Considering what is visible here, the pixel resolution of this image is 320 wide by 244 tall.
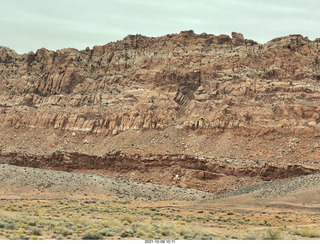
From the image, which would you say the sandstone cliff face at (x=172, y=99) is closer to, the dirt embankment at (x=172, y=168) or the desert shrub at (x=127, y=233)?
the dirt embankment at (x=172, y=168)

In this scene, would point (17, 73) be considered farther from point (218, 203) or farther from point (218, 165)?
point (218, 203)

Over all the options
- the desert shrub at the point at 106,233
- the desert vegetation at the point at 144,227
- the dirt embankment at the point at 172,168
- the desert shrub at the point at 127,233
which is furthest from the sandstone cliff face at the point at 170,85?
the desert shrub at the point at 106,233

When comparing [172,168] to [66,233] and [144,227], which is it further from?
[66,233]

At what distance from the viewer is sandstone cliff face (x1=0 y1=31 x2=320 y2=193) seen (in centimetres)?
5972

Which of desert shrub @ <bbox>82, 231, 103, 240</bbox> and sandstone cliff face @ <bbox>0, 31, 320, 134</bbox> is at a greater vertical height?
sandstone cliff face @ <bbox>0, 31, 320, 134</bbox>

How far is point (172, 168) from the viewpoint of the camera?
56.9 metres

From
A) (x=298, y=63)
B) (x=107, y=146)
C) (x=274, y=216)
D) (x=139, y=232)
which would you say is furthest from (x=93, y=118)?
(x=139, y=232)

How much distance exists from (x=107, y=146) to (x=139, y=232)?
1803 inches

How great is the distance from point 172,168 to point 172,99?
18.7m

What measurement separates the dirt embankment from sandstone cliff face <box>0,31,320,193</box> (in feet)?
6.79

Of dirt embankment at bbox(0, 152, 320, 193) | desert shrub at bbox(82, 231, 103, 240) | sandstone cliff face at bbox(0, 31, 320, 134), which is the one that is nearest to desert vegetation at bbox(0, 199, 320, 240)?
desert shrub at bbox(82, 231, 103, 240)

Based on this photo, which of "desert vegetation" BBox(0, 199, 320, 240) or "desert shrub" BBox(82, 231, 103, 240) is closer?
"desert shrub" BBox(82, 231, 103, 240)

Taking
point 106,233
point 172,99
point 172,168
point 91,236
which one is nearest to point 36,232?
point 91,236

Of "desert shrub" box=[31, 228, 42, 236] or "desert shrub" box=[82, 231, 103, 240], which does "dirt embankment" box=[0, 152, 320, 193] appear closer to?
"desert shrub" box=[82, 231, 103, 240]
